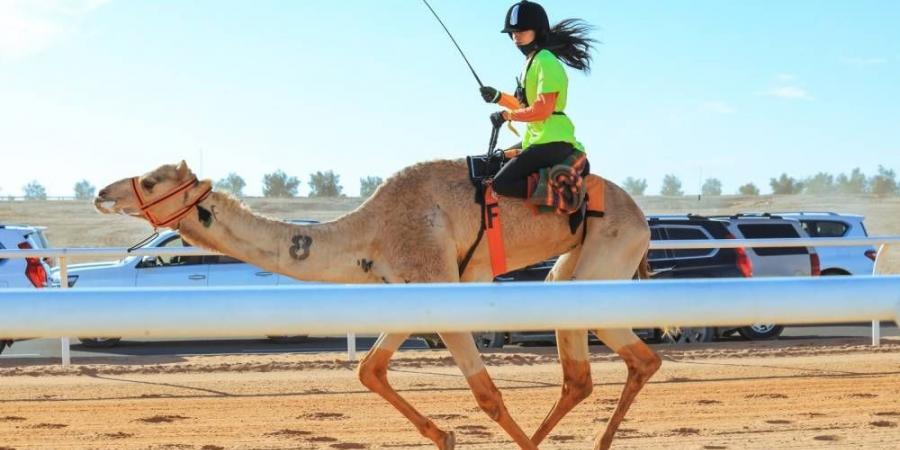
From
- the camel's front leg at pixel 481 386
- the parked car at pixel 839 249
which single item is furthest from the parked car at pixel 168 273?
the camel's front leg at pixel 481 386

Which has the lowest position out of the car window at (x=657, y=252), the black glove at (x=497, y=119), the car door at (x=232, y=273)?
the car door at (x=232, y=273)

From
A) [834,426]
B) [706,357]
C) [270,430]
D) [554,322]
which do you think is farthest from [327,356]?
[554,322]

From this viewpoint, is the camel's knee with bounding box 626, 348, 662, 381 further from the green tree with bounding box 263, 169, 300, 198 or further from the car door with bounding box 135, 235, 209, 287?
the green tree with bounding box 263, 169, 300, 198

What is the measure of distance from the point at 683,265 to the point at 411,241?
1215 centimetres

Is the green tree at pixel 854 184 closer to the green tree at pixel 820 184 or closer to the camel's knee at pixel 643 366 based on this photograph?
the green tree at pixel 820 184

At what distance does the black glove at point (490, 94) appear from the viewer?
7.52 metres

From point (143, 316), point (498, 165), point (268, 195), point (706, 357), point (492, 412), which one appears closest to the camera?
point (143, 316)

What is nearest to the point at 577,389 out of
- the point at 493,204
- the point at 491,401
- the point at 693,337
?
the point at 491,401

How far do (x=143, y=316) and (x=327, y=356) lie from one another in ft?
40.2

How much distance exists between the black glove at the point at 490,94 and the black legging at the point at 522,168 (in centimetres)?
50

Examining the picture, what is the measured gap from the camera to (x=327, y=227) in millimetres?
7156

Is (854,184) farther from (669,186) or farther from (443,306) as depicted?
(443,306)

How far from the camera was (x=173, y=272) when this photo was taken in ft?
63.8

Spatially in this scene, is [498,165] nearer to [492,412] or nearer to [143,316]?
[492,412]
